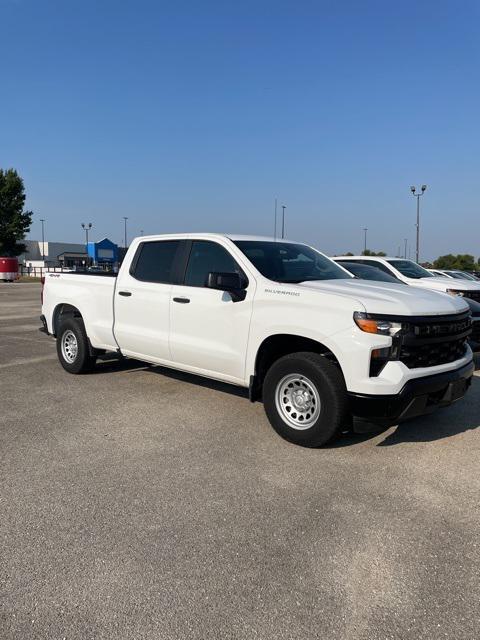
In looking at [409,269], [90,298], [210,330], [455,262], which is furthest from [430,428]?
[455,262]

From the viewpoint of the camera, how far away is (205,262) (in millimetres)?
5438

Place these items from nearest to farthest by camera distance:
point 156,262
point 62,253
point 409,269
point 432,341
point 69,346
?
point 432,341 → point 156,262 → point 69,346 → point 409,269 → point 62,253

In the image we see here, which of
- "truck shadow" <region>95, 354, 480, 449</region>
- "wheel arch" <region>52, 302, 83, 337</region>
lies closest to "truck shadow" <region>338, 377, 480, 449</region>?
"truck shadow" <region>95, 354, 480, 449</region>

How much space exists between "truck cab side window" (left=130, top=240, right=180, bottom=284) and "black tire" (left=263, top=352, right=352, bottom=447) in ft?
6.06

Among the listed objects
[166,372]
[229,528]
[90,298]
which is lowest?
[229,528]

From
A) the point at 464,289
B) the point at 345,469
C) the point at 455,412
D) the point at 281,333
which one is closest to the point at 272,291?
the point at 281,333

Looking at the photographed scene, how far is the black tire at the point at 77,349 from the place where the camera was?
6.88 metres

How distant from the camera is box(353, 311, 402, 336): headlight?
3.95 meters

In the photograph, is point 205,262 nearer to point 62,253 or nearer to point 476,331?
point 476,331

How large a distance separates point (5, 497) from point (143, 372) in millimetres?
3898

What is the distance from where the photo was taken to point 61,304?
7.32 meters

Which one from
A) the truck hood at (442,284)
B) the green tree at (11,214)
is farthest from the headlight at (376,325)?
the green tree at (11,214)

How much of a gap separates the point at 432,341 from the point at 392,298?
1.57 ft

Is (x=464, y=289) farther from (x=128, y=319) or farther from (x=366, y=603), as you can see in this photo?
(x=366, y=603)
